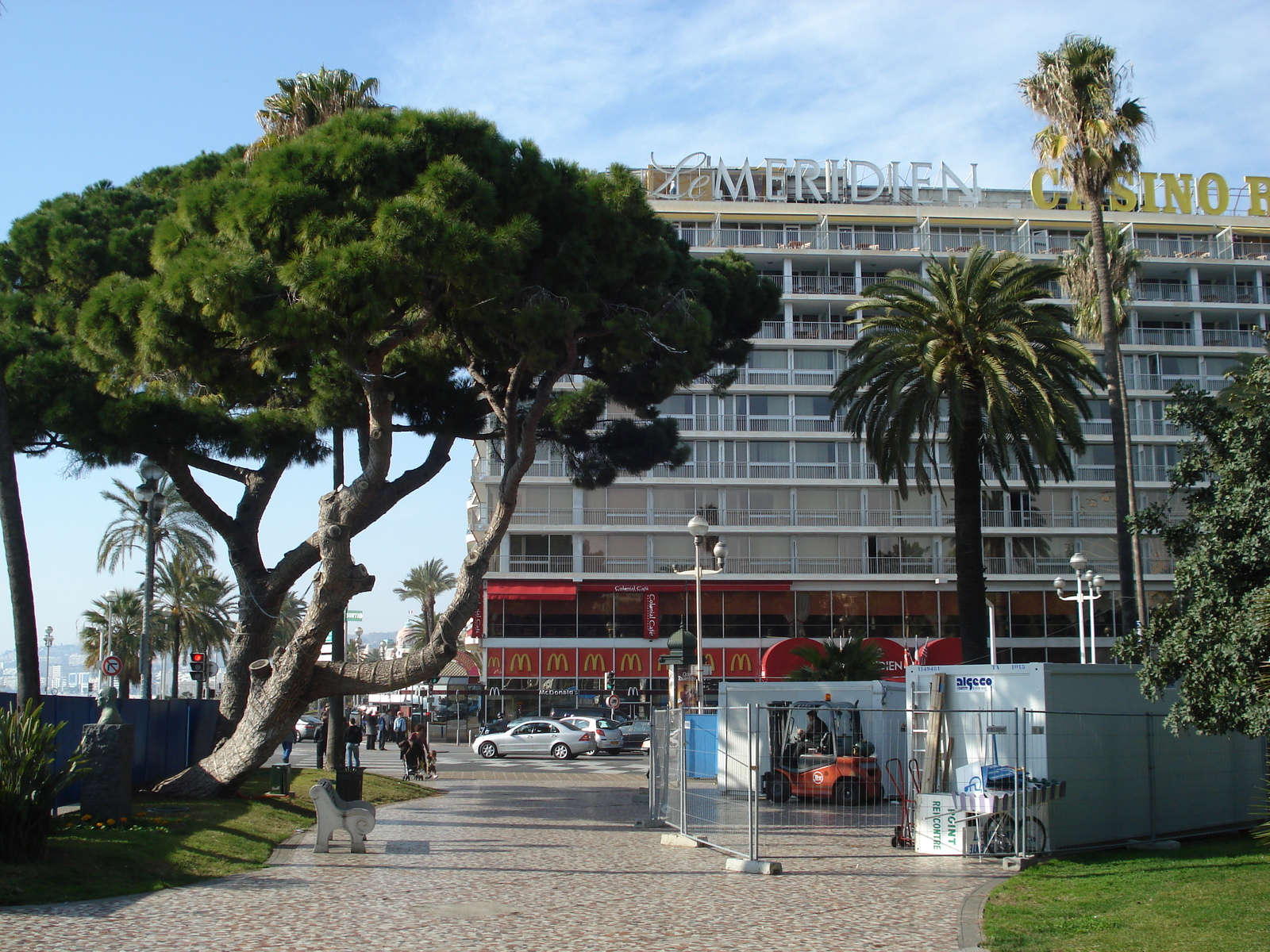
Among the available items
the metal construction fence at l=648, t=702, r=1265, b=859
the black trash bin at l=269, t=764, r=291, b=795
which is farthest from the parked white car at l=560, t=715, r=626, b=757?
the metal construction fence at l=648, t=702, r=1265, b=859

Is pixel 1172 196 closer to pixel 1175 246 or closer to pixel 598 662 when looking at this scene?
pixel 1175 246

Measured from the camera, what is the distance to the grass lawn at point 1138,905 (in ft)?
27.3

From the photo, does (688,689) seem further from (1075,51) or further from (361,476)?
(1075,51)

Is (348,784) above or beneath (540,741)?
above

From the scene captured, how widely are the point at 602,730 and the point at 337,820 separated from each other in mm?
26921

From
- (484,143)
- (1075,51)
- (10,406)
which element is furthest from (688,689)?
(1075,51)

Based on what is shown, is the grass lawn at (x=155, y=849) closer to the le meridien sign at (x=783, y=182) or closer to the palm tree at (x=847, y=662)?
the palm tree at (x=847, y=662)

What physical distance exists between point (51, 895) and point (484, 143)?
11732 millimetres

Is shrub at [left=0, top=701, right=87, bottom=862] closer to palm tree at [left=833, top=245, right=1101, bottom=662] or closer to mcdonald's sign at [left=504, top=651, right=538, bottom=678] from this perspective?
palm tree at [left=833, top=245, right=1101, bottom=662]

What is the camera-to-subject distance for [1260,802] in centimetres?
1689

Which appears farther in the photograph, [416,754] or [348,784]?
[416,754]

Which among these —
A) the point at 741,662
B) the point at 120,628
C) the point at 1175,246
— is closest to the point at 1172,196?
the point at 1175,246

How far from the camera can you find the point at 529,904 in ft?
34.4

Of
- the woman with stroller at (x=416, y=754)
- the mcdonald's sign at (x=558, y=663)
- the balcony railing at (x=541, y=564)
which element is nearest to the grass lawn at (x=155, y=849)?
the woman with stroller at (x=416, y=754)
